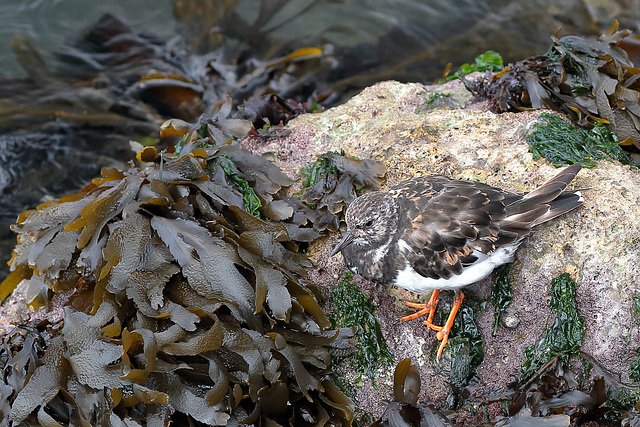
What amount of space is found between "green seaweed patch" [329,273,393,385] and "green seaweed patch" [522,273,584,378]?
703mm

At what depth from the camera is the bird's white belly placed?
2.66 metres

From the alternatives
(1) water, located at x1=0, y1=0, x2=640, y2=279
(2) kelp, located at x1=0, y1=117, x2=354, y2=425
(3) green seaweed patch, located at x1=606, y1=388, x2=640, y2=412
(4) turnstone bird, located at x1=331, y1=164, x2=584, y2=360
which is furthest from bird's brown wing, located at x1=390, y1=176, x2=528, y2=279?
(1) water, located at x1=0, y1=0, x2=640, y2=279

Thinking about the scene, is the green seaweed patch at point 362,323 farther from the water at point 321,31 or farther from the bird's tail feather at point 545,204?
the water at point 321,31

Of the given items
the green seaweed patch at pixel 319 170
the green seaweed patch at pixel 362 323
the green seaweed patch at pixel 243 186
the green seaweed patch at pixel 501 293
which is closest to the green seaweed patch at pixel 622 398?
the green seaweed patch at pixel 501 293

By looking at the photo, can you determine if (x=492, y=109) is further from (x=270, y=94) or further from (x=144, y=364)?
(x=144, y=364)

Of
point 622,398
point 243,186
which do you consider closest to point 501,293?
point 622,398

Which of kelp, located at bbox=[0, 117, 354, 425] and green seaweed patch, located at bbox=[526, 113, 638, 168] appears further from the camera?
green seaweed patch, located at bbox=[526, 113, 638, 168]

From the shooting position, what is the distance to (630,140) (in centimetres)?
327

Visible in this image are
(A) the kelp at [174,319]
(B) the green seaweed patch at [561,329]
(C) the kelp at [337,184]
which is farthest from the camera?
(C) the kelp at [337,184]

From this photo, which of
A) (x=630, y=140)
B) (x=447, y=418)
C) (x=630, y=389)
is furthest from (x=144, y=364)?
(x=630, y=140)

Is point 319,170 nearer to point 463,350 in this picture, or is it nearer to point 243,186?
point 243,186

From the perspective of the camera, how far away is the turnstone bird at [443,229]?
265cm

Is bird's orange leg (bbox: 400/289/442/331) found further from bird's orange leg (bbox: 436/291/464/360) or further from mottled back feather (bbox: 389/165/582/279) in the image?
mottled back feather (bbox: 389/165/582/279)

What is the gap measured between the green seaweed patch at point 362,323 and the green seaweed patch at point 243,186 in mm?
646
